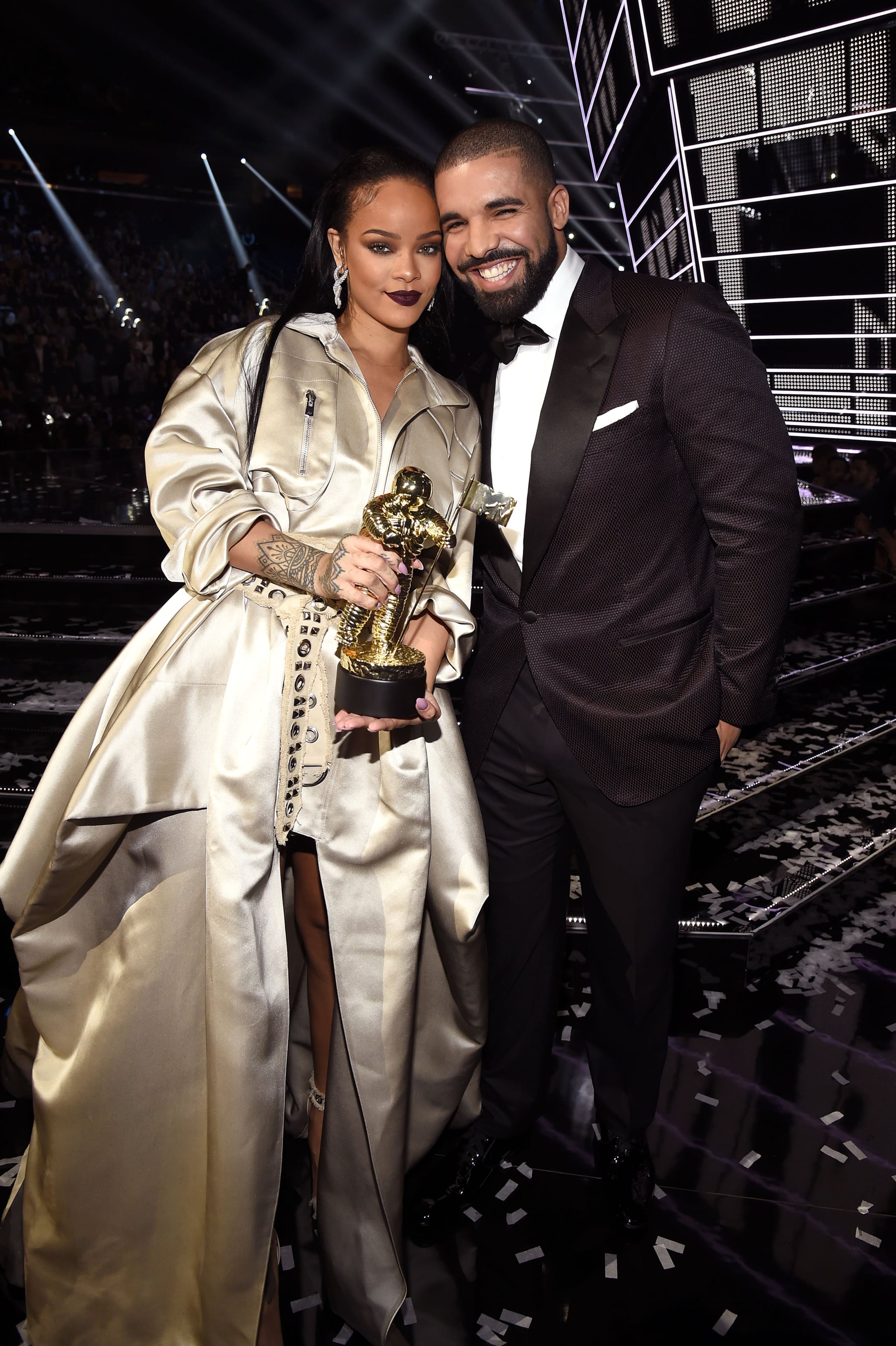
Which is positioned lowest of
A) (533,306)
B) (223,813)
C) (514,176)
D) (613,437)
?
(223,813)

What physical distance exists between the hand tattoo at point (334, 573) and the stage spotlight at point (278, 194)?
671 inches

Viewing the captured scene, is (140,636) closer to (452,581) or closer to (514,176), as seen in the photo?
(452,581)

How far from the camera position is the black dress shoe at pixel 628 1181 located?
6.80 feet

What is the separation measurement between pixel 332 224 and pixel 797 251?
819cm

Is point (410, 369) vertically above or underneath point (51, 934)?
above

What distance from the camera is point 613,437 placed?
5.74ft

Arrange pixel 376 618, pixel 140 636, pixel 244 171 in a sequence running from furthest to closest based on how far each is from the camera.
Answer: pixel 244 171, pixel 140 636, pixel 376 618

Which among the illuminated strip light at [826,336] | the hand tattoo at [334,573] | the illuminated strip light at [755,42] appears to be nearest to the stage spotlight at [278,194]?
the illuminated strip light at [755,42]

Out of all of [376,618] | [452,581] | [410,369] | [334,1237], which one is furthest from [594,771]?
[334,1237]

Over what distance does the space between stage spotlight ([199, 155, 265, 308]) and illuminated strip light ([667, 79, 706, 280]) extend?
9151 millimetres

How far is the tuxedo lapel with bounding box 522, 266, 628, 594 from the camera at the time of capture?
1.74 meters

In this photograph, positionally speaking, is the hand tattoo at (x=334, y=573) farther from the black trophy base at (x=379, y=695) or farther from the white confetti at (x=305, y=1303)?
the white confetti at (x=305, y=1303)

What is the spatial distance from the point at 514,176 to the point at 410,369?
0.40 metres

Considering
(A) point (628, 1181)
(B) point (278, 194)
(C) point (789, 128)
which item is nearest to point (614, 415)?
(A) point (628, 1181)
